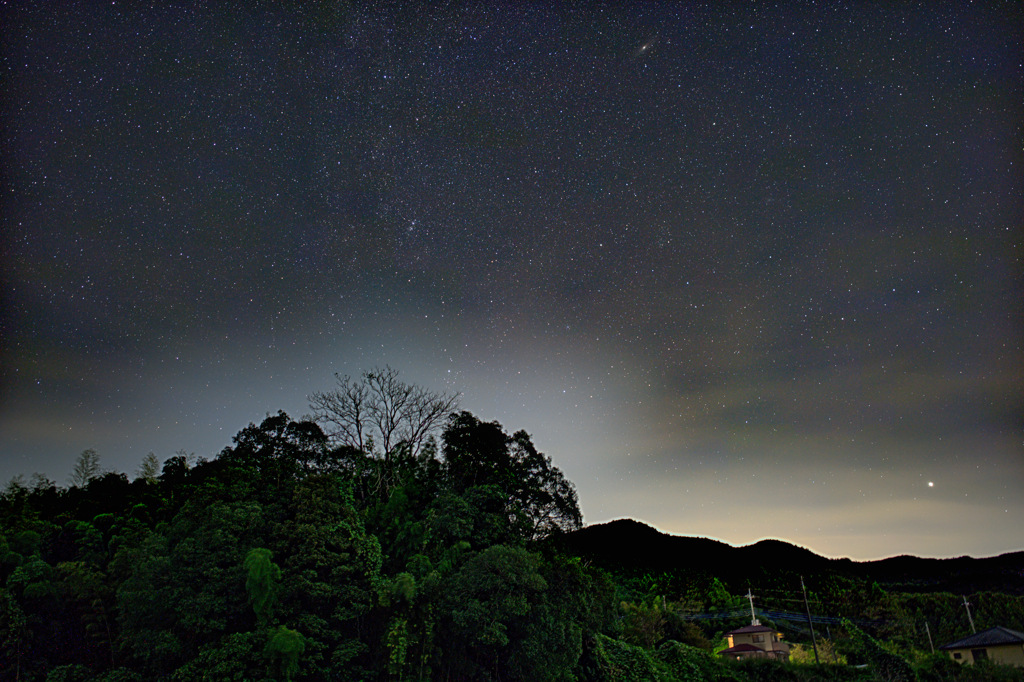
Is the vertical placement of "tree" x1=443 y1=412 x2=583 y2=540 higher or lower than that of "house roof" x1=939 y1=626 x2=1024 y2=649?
higher

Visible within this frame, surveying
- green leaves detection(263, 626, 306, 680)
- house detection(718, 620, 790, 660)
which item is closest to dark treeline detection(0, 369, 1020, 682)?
green leaves detection(263, 626, 306, 680)

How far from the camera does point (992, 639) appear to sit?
111 feet

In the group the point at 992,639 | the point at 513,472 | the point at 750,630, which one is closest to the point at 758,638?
the point at 750,630

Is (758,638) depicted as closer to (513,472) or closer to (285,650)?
(513,472)

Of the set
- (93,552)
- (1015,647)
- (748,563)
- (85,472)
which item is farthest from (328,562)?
(748,563)

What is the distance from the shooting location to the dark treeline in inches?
723

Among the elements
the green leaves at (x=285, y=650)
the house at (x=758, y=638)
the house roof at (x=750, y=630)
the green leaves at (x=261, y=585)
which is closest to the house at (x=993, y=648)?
the house at (x=758, y=638)

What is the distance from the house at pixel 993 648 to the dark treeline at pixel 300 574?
24.0 metres

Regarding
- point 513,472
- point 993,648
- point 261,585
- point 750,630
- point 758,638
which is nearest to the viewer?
point 261,585

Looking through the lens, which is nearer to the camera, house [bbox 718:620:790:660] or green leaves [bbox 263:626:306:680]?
green leaves [bbox 263:626:306:680]

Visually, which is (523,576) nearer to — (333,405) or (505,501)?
(505,501)

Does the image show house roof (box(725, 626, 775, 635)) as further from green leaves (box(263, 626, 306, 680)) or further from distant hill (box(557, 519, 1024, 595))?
green leaves (box(263, 626, 306, 680))

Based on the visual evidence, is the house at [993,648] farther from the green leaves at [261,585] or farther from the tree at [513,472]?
the green leaves at [261,585]

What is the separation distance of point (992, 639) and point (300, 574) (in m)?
38.2
